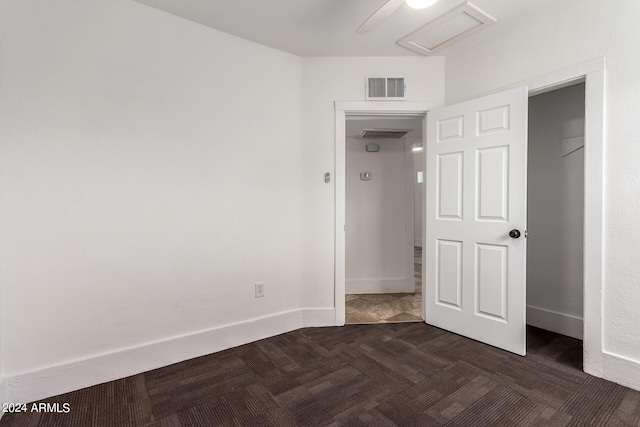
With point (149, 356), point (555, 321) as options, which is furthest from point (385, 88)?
point (149, 356)

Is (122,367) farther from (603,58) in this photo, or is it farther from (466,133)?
(603,58)

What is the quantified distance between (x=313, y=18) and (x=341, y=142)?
1024mm

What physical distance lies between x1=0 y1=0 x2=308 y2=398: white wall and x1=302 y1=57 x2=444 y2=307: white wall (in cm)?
19

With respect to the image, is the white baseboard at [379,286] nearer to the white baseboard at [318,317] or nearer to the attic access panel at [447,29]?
the white baseboard at [318,317]

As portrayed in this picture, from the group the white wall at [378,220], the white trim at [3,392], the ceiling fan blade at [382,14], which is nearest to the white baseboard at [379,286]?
the white wall at [378,220]

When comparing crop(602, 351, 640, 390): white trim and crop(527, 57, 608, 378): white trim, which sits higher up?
crop(527, 57, 608, 378): white trim

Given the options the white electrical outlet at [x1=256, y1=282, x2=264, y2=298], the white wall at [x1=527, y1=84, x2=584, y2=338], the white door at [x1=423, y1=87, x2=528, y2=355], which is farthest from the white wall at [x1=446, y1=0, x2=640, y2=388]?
the white electrical outlet at [x1=256, y1=282, x2=264, y2=298]

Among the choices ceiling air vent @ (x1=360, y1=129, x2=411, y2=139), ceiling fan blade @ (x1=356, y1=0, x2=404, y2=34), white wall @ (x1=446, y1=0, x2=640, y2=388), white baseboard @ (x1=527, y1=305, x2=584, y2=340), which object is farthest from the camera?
ceiling air vent @ (x1=360, y1=129, x2=411, y2=139)

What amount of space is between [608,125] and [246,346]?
302cm

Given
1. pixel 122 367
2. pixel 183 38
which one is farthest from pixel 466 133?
pixel 122 367

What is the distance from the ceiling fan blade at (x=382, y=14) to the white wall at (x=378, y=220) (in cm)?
238

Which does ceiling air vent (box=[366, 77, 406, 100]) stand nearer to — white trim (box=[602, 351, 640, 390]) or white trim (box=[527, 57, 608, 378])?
white trim (box=[527, 57, 608, 378])

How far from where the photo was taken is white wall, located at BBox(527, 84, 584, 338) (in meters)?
2.55

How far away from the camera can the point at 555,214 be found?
2.71 metres
